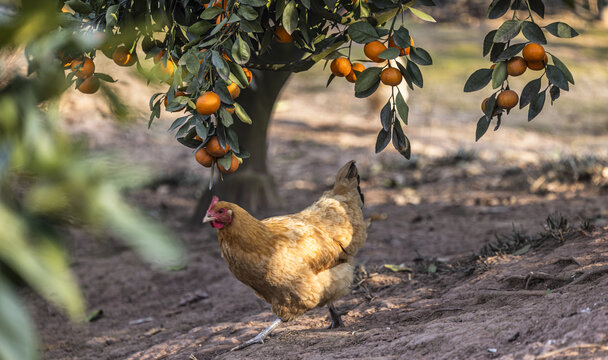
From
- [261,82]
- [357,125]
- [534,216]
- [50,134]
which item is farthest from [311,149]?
[50,134]

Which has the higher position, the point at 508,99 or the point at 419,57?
the point at 419,57

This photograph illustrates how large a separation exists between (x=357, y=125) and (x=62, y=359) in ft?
21.9

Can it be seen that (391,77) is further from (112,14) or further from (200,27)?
(112,14)

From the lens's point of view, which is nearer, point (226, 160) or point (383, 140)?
point (226, 160)

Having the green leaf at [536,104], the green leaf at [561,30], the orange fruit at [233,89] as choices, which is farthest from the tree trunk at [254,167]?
the green leaf at [561,30]

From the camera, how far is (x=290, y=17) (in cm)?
211

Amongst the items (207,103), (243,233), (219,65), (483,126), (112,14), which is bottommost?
(243,233)

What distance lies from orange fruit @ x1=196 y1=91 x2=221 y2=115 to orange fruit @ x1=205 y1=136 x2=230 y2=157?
0.15 metres

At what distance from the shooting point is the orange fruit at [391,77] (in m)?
2.13

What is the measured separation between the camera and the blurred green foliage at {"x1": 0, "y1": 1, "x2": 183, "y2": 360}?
570mm

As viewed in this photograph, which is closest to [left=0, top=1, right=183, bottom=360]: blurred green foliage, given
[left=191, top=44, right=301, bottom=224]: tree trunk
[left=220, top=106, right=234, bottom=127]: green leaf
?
[left=220, top=106, right=234, bottom=127]: green leaf

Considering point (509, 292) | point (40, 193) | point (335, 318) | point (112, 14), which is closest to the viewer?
point (40, 193)

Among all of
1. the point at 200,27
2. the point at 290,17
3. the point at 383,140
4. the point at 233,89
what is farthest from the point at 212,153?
the point at 383,140

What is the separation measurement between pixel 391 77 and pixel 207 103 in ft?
2.18
